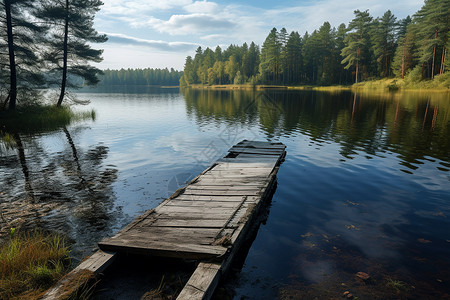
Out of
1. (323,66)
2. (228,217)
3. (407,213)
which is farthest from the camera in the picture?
(323,66)

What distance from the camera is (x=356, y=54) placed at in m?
80.9

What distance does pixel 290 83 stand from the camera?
363ft

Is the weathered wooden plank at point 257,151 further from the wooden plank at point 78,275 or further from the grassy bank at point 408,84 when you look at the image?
the grassy bank at point 408,84

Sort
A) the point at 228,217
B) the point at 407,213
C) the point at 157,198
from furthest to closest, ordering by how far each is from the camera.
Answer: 1. the point at 157,198
2. the point at 407,213
3. the point at 228,217

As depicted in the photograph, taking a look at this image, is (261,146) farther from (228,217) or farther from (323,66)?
(323,66)

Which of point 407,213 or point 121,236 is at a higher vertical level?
point 121,236

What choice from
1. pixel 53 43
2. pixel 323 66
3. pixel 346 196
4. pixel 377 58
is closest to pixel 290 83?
pixel 323 66

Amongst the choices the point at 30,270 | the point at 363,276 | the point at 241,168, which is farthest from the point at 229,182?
the point at 30,270

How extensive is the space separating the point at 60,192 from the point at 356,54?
90546 millimetres

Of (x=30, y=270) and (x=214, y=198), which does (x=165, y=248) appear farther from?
(x=214, y=198)

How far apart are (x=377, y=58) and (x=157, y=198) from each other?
97.7m

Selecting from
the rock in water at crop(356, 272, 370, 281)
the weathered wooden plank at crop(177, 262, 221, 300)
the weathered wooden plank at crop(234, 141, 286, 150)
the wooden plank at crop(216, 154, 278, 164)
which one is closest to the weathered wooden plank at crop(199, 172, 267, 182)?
the wooden plank at crop(216, 154, 278, 164)

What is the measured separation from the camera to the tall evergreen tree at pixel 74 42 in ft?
90.8

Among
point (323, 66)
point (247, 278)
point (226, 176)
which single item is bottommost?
point (247, 278)
